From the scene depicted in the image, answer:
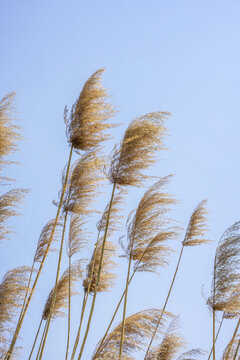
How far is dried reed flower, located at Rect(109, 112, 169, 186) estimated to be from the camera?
3.80 metres

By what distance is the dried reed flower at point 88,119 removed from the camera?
13.4 ft

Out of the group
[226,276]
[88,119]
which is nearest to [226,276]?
[226,276]

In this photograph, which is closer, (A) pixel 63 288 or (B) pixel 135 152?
(B) pixel 135 152

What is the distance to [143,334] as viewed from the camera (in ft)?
12.6

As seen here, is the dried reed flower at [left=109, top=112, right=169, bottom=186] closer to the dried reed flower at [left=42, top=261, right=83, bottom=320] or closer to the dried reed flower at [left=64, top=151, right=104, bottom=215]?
the dried reed flower at [left=64, top=151, right=104, bottom=215]

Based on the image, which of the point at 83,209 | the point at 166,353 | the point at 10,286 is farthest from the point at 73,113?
the point at 166,353

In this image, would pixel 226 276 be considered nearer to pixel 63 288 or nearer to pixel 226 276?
pixel 226 276

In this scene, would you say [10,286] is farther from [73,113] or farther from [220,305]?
[220,305]

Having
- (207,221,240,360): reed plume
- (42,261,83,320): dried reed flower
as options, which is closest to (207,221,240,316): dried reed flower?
(207,221,240,360): reed plume

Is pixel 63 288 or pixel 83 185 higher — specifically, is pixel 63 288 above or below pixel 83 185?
below

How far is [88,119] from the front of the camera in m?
4.09

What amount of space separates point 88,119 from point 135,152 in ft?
2.12

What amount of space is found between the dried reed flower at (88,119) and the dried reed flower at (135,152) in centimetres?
40

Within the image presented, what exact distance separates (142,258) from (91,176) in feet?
3.23
